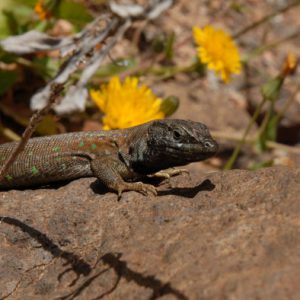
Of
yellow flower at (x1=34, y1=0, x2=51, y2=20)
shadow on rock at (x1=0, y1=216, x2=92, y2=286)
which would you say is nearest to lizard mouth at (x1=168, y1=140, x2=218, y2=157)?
shadow on rock at (x1=0, y1=216, x2=92, y2=286)

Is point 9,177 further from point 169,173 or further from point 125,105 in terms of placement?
point 169,173

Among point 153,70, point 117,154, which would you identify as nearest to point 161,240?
point 117,154

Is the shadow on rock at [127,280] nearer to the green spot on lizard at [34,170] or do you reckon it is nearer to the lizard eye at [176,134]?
the lizard eye at [176,134]

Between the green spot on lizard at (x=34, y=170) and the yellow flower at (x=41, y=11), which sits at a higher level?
the yellow flower at (x=41, y=11)

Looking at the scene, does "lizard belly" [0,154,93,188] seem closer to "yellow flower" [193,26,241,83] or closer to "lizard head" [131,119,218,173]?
"lizard head" [131,119,218,173]

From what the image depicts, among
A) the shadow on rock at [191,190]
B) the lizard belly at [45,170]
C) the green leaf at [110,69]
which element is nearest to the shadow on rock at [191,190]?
the shadow on rock at [191,190]
